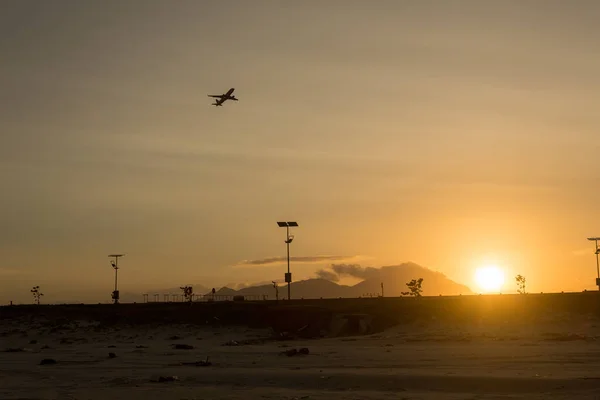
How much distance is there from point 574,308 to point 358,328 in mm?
21852

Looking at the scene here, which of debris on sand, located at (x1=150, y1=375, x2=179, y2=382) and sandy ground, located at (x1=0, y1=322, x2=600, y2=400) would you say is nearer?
sandy ground, located at (x1=0, y1=322, x2=600, y2=400)

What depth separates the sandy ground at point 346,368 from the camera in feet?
102

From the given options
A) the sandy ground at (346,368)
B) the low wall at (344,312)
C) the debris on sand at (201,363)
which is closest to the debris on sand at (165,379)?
the sandy ground at (346,368)

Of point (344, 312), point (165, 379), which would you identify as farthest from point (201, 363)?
point (344, 312)

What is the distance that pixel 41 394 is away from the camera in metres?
32.5

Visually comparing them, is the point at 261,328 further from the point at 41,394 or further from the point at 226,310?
the point at 41,394

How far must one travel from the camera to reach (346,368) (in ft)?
128

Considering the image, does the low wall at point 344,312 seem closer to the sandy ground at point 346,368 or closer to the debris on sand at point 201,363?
the sandy ground at point 346,368

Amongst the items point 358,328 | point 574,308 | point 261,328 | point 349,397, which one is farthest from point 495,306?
point 349,397

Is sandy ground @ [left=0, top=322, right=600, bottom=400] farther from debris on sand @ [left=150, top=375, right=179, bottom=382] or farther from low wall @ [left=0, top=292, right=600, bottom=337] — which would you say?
low wall @ [left=0, top=292, right=600, bottom=337]

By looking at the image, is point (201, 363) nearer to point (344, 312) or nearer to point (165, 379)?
point (165, 379)

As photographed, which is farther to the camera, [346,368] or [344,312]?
[344,312]

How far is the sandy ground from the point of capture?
102 ft

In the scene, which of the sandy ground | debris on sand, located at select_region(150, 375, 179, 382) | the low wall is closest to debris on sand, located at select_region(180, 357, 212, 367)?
the sandy ground
